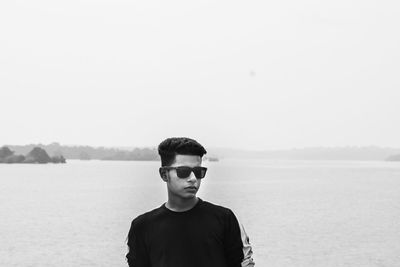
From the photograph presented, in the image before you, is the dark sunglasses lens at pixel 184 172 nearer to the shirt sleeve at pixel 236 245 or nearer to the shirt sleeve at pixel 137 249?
the shirt sleeve at pixel 236 245

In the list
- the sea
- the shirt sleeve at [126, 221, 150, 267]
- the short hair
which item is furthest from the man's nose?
the sea

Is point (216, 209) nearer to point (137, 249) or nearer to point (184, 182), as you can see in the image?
point (184, 182)

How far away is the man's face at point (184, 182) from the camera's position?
461 centimetres

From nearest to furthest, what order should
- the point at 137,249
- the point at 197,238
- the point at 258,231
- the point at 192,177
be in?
the point at 192,177 < the point at 197,238 < the point at 137,249 < the point at 258,231

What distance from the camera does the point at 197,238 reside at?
4715 mm

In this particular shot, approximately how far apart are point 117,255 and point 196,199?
155ft

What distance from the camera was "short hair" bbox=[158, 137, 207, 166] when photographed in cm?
467

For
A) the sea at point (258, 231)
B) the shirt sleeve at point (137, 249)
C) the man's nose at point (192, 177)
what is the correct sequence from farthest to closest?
the sea at point (258, 231)
the shirt sleeve at point (137, 249)
the man's nose at point (192, 177)

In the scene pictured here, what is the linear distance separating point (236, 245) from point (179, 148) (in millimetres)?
827

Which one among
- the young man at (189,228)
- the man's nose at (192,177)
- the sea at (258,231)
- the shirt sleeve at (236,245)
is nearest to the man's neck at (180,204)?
the young man at (189,228)

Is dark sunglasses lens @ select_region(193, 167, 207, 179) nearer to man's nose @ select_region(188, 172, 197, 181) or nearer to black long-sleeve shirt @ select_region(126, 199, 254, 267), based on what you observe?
man's nose @ select_region(188, 172, 197, 181)

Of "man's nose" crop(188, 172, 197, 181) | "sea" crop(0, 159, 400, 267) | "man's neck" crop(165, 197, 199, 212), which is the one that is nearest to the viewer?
"man's nose" crop(188, 172, 197, 181)

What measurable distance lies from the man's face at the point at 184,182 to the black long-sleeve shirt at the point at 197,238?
0.16 metres

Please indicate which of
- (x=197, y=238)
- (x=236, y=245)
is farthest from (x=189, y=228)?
(x=236, y=245)
